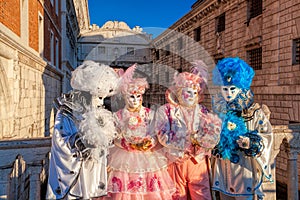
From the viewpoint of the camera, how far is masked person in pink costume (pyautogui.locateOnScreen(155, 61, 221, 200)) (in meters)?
2.97

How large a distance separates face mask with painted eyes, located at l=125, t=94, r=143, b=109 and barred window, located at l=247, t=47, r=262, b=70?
9579mm

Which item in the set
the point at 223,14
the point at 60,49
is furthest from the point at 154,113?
the point at 60,49

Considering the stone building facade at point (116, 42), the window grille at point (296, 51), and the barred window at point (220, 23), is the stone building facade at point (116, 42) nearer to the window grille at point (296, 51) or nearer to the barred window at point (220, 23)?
the barred window at point (220, 23)

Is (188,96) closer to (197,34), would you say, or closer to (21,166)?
(21,166)

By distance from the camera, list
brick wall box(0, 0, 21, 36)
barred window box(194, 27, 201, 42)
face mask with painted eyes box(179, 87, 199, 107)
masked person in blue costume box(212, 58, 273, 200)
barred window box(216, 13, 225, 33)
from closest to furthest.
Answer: masked person in blue costume box(212, 58, 273, 200) → face mask with painted eyes box(179, 87, 199, 107) → brick wall box(0, 0, 21, 36) → barred window box(216, 13, 225, 33) → barred window box(194, 27, 201, 42)

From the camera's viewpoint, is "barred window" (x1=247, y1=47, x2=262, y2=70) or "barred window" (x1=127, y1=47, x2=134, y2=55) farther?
"barred window" (x1=127, y1=47, x2=134, y2=55)

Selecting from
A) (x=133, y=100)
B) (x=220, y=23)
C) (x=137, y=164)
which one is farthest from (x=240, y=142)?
(x=220, y=23)

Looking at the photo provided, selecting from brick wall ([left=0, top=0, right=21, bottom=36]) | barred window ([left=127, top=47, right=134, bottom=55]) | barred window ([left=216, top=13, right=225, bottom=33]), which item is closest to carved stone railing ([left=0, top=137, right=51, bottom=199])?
brick wall ([left=0, top=0, right=21, bottom=36])

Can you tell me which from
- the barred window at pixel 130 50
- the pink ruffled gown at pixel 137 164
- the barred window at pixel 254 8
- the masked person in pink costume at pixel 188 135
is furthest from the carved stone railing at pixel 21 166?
the barred window at pixel 130 50

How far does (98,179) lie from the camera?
270 cm

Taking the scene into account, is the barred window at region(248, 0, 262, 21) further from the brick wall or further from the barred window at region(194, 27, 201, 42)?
the brick wall

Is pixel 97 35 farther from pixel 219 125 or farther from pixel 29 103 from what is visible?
pixel 219 125

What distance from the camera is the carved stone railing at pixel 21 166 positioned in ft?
8.95

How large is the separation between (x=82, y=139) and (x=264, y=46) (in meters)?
10.1
